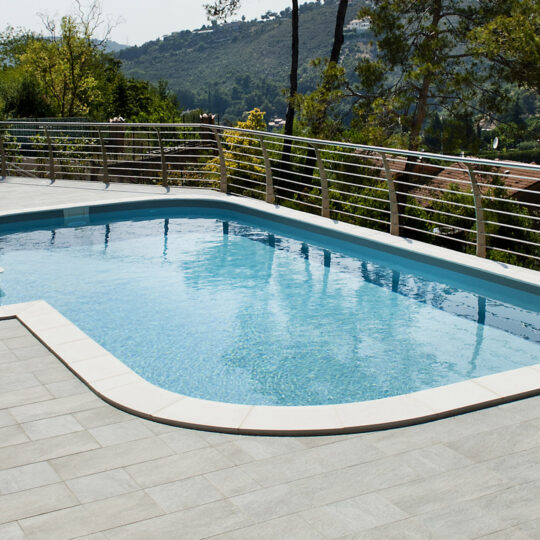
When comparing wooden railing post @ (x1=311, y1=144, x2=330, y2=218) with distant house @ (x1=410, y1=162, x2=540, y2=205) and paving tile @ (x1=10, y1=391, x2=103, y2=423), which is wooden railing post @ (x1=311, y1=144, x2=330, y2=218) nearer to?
distant house @ (x1=410, y1=162, x2=540, y2=205)

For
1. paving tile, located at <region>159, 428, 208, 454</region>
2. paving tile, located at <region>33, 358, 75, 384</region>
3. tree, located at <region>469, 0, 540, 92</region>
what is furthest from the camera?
tree, located at <region>469, 0, 540, 92</region>

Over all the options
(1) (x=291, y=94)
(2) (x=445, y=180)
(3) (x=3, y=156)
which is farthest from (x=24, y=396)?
(1) (x=291, y=94)

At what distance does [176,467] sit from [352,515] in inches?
35.6

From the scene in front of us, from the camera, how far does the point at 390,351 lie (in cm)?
575

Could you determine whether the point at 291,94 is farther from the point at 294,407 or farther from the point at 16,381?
the point at 294,407

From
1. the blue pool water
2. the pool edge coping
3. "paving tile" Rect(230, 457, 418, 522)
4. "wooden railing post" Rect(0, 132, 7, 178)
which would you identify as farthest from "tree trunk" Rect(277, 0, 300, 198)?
"paving tile" Rect(230, 457, 418, 522)

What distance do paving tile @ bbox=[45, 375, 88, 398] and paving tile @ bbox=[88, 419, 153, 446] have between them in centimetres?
54

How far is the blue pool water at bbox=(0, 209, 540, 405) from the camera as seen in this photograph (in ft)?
17.2

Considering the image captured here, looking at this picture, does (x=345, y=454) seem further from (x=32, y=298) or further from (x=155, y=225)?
(x=155, y=225)

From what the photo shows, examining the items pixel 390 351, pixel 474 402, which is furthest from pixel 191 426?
pixel 390 351

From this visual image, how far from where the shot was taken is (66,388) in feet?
14.0

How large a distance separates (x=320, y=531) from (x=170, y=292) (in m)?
4.74

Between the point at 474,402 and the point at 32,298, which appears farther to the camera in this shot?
the point at 32,298

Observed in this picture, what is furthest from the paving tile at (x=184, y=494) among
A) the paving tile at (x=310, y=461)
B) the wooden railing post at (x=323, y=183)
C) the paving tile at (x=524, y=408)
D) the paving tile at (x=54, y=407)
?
the wooden railing post at (x=323, y=183)
